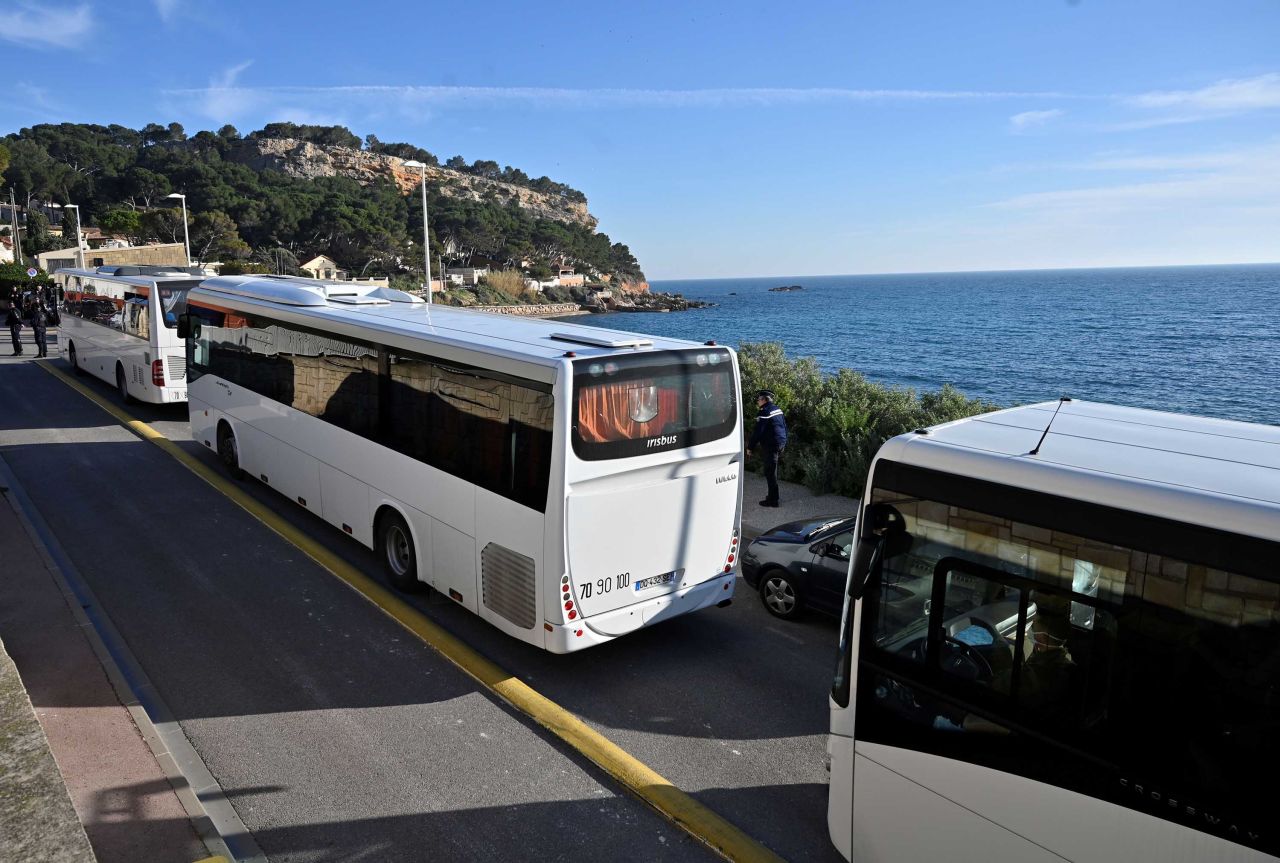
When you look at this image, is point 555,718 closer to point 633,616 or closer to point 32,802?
point 633,616

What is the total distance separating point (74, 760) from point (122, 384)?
1645 centimetres

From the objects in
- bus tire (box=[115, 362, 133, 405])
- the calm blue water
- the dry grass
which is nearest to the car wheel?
the calm blue water

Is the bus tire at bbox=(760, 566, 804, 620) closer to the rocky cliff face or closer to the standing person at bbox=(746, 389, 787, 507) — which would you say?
the standing person at bbox=(746, 389, 787, 507)

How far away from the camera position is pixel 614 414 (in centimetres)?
695

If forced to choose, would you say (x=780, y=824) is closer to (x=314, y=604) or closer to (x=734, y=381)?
(x=734, y=381)

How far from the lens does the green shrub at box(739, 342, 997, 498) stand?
13117 mm

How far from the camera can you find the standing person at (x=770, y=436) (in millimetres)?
12016

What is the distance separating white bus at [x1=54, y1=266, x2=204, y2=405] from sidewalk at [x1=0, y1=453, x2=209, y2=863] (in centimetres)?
932

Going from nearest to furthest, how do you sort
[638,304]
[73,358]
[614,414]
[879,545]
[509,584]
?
[879,545]
[614,414]
[509,584]
[73,358]
[638,304]

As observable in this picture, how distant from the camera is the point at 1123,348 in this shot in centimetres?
6650

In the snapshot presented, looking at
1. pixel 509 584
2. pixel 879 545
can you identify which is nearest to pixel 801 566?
pixel 509 584

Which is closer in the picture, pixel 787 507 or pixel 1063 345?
pixel 787 507

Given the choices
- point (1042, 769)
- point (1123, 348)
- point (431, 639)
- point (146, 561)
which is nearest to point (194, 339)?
point (146, 561)

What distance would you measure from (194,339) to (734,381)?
10.6m
